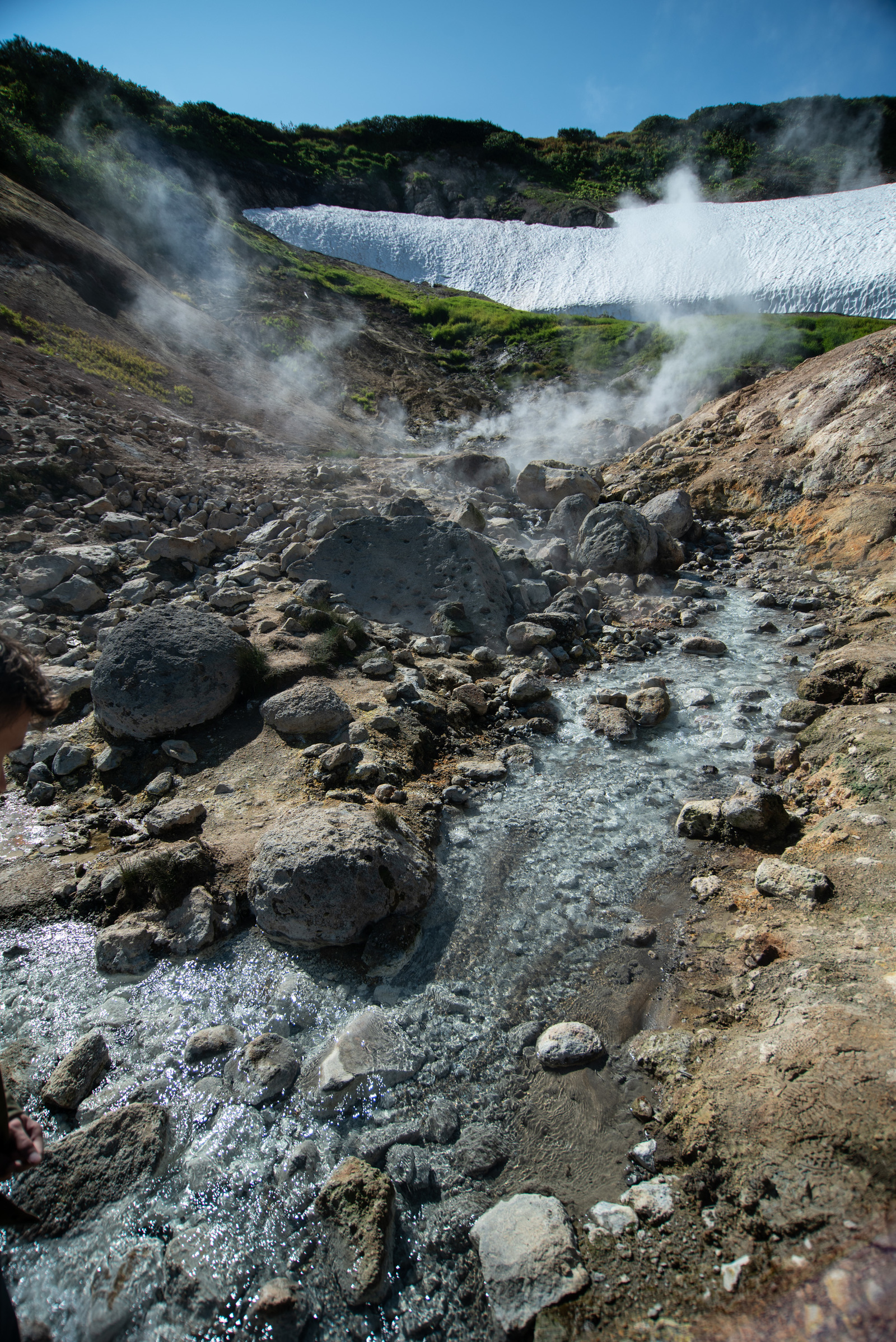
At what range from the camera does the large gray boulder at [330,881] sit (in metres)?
3.59

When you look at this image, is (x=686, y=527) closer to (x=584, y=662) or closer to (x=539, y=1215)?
(x=584, y=662)

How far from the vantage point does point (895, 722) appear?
475 centimetres

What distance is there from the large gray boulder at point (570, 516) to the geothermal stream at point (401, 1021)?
5.32 m

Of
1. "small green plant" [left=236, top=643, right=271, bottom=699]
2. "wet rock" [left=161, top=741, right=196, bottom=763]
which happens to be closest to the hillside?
"small green plant" [left=236, top=643, right=271, bottom=699]

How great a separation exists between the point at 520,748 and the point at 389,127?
54.3 metres

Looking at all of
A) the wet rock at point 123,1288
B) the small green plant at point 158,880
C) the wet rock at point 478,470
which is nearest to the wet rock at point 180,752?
the small green plant at point 158,880

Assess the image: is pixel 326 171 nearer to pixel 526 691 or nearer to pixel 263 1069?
pixel 526 691

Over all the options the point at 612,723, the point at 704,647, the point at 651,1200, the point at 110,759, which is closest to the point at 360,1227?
the point at 651,1200

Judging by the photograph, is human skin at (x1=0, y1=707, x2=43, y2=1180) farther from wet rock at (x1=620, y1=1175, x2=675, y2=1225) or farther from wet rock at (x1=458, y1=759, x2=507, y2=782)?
wet rock at (x1=458, y1=759, x2=507, y2=782)

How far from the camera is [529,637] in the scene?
7.02 metres

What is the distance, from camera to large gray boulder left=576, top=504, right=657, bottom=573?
28.7ft

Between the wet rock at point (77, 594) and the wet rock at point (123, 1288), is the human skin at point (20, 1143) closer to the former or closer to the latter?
the wet rock at point (123, 1288)

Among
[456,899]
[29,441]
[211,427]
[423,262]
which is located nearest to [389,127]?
[423,262]

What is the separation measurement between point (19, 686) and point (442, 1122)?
2.47 meters
